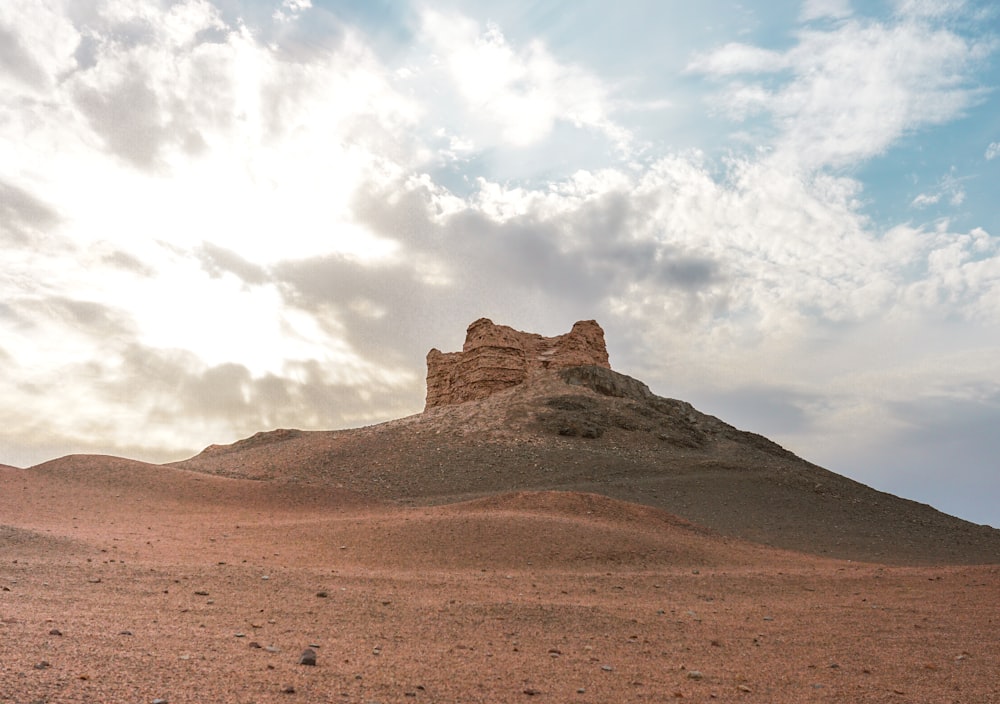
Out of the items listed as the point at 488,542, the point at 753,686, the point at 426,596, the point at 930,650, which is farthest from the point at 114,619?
the point at 930,650

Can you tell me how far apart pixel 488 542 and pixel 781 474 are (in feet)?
59.6

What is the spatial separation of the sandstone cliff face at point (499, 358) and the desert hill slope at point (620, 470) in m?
8.07

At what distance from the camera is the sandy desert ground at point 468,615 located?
7145mm

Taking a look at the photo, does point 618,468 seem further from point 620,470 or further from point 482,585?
point 482,585

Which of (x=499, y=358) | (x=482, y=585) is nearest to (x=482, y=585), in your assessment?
(x=482, y=585)

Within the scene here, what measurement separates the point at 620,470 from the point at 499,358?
782 inches

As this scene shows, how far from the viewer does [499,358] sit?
48.8m

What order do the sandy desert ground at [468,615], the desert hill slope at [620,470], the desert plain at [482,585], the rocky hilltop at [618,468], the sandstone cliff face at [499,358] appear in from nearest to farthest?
the sandy desert ground at [468,615]
the desert plain at [482,585]
the desert hill slope at [620,470]
the rocky hilltop at [618,468]
the sandstone cliff face at [499,358]

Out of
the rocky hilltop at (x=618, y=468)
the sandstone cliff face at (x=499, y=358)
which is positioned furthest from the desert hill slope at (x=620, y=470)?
the sandstone cliff face at (x=499, y=358)

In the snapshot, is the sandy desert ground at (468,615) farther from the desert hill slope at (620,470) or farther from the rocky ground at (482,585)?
the desert hill slope at (620,470)

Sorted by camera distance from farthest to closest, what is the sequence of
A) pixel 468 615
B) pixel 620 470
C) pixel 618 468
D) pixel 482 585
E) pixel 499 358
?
pixel 499 358 → pixel 618 468 → pixel 620 470 → pixel 482 585 → pixel 468 615

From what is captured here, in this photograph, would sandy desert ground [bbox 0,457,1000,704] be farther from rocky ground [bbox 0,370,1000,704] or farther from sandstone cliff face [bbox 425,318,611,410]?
sandstone cliff face [bbox 425,318,611,410]

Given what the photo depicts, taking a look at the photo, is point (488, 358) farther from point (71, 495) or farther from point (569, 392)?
point (71, 495)

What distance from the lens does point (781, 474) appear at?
3038 cm
